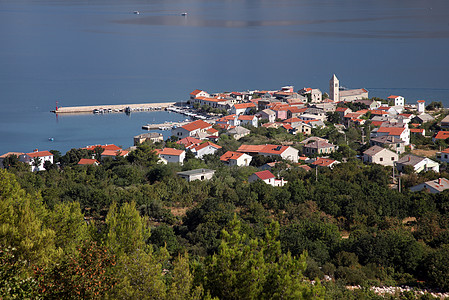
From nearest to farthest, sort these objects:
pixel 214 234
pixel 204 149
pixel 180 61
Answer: pixel 214 234, pixel 204 149, pixel 180 61

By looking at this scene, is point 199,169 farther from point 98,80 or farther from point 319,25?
point 319,25

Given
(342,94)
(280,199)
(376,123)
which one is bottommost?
(342,94)

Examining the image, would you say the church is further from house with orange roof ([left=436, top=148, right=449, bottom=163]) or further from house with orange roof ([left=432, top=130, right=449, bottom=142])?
house with orange roof ([left=436, top=148, right=449, bottom=163])

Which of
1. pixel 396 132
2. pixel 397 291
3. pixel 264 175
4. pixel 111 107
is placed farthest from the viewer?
pixel 111 107

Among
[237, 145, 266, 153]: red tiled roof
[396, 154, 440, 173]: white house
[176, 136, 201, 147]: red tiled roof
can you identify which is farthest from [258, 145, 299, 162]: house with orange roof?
[396, 154, 440, 173]: white house

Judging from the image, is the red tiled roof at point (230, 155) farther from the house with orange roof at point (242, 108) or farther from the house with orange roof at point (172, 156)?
the house with orange roof at point (242, 108)

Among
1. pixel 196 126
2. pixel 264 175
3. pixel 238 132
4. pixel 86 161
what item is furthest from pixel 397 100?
pixel 86 161

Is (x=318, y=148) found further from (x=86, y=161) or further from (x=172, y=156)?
(x=86, y=161)
